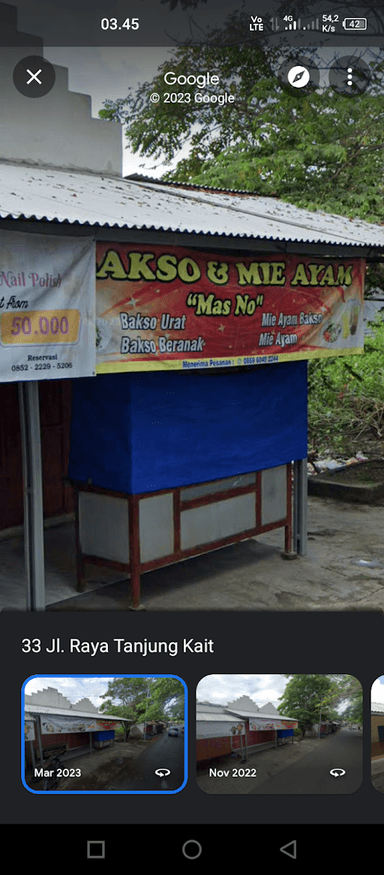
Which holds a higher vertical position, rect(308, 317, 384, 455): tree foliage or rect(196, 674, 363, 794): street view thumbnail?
rect(196, 674, 363, 794): street view thumbnail

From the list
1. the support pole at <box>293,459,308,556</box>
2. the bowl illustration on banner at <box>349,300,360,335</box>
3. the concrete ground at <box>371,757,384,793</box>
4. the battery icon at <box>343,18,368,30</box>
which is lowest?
the support pole at <box>293,459,308,556</box>

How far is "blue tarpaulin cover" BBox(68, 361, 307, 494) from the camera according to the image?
22.3ft

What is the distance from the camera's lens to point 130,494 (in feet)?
22.2

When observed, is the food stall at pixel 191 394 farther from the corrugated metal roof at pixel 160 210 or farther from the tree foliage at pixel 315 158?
the tree foliage at pixel 315 158

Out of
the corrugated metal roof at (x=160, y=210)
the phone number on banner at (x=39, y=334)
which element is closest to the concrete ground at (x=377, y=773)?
the corrugated metal roof at (x=160, y=210)

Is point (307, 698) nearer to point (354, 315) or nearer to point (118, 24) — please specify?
point (118, 24)

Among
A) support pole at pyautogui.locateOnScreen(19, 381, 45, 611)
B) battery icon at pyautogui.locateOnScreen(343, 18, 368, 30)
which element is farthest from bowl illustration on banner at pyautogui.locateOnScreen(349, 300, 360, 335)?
battery icon at pyautogui.locateOnScreen(343, 18, 368, 30)

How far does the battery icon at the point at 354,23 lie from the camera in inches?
138

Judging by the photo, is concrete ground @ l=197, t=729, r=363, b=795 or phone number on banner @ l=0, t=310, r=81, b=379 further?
phone number on banner @ l=0, t=310, r=81, b=379

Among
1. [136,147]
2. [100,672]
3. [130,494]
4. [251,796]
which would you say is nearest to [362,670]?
[251,796]

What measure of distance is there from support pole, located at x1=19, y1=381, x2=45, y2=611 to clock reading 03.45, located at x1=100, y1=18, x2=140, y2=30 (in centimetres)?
306

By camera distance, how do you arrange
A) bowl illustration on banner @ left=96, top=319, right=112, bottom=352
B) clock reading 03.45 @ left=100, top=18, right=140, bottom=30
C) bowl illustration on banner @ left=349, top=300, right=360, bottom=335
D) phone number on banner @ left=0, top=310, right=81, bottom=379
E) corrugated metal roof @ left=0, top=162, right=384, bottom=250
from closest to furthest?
clock reading 03.45 @ left=100, top=18, right=140, bottom=30, phone number on banner @ left=0, top=310, right=81, bottom=379, corrugated metal roof @ left=0, top=162, right=384, bottom=250, bowl illustration on banner @ left=96, top=319, right=112, bottom=352, bowl illustration on banner @ left=349, top=300, right=360, bottom=335

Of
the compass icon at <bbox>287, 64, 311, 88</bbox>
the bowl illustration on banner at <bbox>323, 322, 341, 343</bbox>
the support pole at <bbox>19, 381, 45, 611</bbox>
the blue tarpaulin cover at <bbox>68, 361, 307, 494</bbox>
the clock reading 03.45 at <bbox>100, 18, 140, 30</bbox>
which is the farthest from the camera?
the bowl illustration on banner at <bbox>323, 322, 341, 343</bbox>
